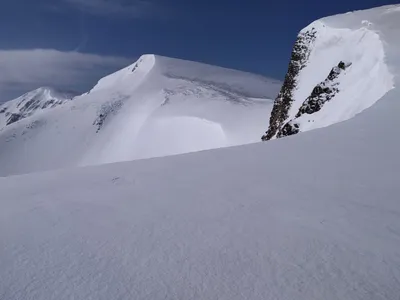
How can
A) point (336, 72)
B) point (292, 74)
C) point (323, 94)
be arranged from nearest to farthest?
point (323, 94)
point (336, 72)
point (292, 74)

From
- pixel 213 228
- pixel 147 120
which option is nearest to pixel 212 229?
pixel 213 228

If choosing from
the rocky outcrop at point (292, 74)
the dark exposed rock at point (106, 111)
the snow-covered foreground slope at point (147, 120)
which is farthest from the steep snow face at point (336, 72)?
the dark exposed rock at point (106, 111)

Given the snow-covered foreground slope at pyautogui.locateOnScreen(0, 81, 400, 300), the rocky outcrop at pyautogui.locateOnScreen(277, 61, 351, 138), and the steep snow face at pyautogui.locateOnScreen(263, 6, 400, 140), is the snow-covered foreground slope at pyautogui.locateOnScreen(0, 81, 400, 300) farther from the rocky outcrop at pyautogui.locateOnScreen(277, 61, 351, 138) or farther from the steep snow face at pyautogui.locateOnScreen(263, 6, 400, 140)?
the rocky outcrop at pyautogui.locateOnScreen(277, 61, 351, 138)

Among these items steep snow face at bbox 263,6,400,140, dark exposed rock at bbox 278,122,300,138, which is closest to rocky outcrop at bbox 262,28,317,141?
steep snow face at bbox 263,6,400,140

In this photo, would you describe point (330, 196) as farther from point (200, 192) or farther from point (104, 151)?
point (104, 151)

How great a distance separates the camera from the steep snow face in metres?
14.3

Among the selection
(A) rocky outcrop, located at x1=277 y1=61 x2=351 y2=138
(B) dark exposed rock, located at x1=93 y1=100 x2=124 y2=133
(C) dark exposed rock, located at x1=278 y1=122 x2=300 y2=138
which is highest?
(A) rocky outcrop, located at x1=277 y1=61 x2=351 y2=138

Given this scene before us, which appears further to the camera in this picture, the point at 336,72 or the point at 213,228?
the point at 336,72

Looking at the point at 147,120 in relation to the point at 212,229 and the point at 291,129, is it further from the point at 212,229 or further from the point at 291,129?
the point at 212,229

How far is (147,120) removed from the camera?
2156 inches

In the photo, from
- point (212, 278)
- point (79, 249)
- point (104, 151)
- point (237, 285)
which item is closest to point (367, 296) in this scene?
point (237, 285)

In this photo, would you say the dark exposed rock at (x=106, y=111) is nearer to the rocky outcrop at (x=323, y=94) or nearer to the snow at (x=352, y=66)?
the snow at (x=352, y=66)

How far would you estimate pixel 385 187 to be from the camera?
514 centimetres

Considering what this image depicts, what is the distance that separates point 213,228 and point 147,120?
169 ft
